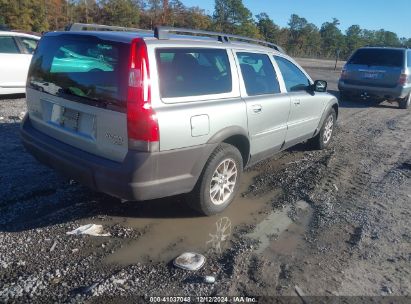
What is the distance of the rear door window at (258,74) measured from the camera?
4.25 meters

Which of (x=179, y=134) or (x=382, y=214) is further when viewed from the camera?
(x=382, y=214)

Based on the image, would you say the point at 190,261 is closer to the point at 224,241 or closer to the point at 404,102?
the point at 224,241

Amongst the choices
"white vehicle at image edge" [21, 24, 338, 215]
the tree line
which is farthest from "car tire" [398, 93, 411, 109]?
the tree line

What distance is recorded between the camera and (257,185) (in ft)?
16.4

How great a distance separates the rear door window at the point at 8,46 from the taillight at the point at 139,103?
7.36 metres

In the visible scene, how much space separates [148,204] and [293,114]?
234 centimetres

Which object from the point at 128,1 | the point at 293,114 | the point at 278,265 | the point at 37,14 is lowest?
the point at 278,265

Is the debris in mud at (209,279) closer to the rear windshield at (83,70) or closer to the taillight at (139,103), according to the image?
the taillight at (139,103)

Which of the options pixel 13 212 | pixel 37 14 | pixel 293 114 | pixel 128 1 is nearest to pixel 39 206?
pixel 13 212

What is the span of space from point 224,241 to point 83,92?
6.12 ft

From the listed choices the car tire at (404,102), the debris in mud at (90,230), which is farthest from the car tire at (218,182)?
the car tire at (404,102)

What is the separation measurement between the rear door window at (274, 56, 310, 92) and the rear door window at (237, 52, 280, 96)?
29cm

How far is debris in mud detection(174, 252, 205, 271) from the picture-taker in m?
3.15

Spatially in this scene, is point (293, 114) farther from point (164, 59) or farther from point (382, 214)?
point (164, 59)
